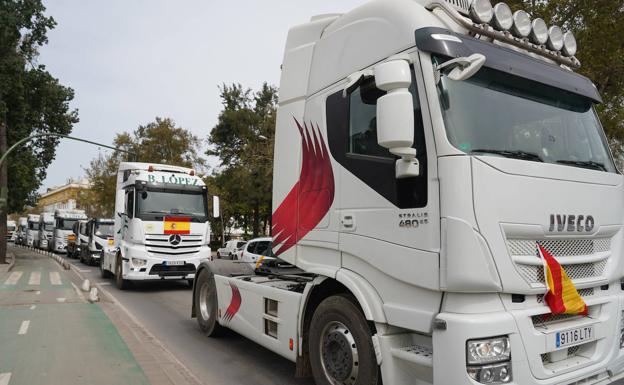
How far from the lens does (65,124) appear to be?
2833 cm

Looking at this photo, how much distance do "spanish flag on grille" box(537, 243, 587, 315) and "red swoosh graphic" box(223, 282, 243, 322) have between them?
12.2ft

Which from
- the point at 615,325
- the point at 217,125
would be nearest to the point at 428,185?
the point at 615,325

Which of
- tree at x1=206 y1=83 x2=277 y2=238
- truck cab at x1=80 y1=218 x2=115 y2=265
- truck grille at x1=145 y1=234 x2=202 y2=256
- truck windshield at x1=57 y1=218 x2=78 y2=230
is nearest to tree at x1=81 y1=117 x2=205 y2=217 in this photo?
tree at x1=206 y1=83 x2=277 y2=238

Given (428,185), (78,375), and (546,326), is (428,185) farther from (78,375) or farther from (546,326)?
(78,375)

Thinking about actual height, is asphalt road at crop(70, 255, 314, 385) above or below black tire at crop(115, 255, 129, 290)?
below

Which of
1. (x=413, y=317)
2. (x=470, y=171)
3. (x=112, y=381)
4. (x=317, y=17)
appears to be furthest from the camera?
(x=317, y=17)

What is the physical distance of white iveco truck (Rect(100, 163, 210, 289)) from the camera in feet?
40.3

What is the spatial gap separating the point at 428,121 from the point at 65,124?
29.3 metres

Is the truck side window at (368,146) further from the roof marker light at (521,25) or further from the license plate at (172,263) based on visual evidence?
the license plate at (172,263)

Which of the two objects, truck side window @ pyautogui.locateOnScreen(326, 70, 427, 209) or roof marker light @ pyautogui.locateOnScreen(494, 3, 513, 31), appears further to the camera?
roof marker light @ pyautogui.locateOnScreen(494, 3, 513, 31)

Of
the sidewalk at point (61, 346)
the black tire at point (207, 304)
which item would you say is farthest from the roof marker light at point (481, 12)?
the black tire at point (207, 304)

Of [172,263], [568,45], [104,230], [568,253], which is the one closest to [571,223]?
[568,253]

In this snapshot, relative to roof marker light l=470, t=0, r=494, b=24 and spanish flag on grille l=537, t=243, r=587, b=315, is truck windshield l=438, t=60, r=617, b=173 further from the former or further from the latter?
spanish flag on grille l=537, t=243, r=587, b=315

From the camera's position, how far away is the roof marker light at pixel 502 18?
398 cm
